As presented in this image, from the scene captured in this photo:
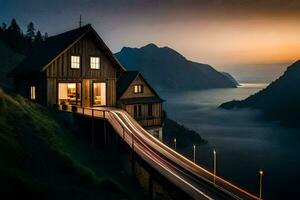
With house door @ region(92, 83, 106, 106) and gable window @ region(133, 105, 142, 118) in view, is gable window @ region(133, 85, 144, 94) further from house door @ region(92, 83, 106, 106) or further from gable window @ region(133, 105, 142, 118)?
house door @ region(92, 83, 106, 106)

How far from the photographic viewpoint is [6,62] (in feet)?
281

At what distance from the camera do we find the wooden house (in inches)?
1405

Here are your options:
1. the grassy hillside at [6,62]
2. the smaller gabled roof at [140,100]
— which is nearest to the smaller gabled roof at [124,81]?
the smaller gabled roof at [140,100]

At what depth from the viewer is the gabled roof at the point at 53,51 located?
35.7 m

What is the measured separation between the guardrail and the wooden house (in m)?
3.47

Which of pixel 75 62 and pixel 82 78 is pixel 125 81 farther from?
pixel 75 62

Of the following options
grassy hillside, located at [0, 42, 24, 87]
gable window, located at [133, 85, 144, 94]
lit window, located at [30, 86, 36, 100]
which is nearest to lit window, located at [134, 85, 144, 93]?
gable window, located at [133, 85, 144, 94]

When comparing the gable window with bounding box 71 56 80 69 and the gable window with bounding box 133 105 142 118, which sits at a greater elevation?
the gable window with bounding box 71 56 80 69

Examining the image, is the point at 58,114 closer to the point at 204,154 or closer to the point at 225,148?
the point at 204,154

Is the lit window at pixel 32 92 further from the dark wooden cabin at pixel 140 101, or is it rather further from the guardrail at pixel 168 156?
the dark wooden cabin at pixel 140 101

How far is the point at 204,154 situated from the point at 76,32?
59.4 metres

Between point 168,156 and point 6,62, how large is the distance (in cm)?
7265

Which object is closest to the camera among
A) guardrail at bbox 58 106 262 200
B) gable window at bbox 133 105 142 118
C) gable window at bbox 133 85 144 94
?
guardrail at bbox 58 106 262 200

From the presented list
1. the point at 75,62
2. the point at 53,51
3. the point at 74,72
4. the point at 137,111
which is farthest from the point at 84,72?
the point at 137,111
